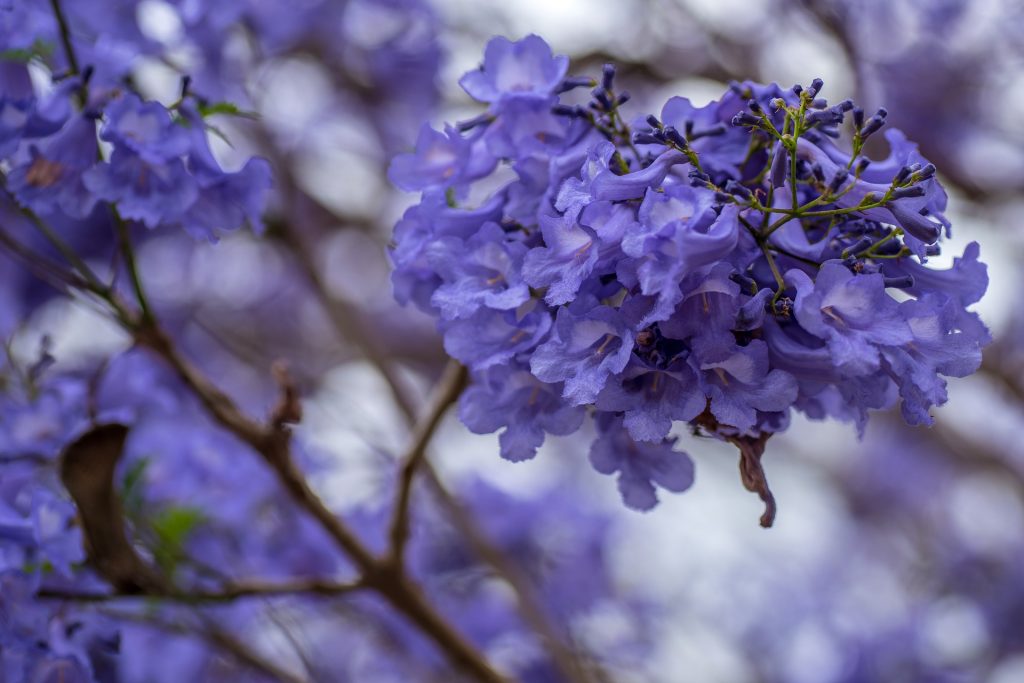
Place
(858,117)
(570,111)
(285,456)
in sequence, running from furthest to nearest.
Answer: (285,456)
(570,111)
(858,117)

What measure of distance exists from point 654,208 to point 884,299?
24 centimetres

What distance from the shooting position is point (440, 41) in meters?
3.30

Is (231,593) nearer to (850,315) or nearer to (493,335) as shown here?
(493,335)

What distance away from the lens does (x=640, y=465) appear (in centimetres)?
122

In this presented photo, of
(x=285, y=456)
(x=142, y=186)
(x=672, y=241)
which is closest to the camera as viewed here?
(x=672, y=241)

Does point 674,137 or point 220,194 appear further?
point 220,194

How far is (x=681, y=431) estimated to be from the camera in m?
3.55

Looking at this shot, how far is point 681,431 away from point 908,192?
8.57 feet

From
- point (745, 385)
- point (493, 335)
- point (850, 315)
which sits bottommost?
point (493, 335)

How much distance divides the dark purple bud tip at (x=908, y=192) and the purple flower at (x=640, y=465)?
0.39 m

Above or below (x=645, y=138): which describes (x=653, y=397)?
below

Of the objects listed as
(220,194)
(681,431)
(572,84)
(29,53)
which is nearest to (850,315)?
(572,84)

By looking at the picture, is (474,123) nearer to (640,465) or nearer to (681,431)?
(640,465)

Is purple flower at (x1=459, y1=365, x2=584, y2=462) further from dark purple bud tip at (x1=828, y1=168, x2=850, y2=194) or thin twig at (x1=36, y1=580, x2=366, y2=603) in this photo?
thin twig at (x1=36, y1=580, x2=366, y2=603)
